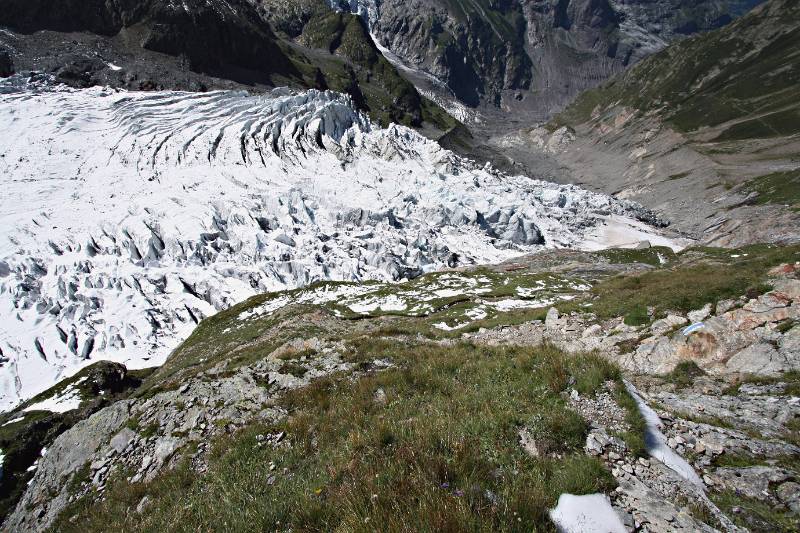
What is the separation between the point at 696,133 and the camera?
177 metres

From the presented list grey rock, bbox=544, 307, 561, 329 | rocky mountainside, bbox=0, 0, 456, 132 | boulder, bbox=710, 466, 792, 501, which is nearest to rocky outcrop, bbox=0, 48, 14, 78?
rocky mountainside, bbox=0, 0, 456, 132

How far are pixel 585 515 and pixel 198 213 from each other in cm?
7040

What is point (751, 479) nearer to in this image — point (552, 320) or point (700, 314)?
point (700, 314)

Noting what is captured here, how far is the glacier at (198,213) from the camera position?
45.9m

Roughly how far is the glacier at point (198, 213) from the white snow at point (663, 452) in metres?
46.0

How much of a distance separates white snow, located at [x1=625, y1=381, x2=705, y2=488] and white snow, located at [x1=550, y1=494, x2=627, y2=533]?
1.76 m

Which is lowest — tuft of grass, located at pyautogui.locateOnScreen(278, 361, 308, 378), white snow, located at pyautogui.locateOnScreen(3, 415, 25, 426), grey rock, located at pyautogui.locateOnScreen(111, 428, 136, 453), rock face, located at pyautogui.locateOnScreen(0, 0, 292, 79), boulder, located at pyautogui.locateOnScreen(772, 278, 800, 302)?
white snow, located at pyautogui.locateOnScreen(3, 415, 25, 426)

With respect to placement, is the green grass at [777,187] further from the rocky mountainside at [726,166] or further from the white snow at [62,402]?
the white snow at [62,402]

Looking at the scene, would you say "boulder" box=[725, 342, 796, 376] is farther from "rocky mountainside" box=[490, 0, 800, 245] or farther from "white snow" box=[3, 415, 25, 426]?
"rocky mountainside" box=[490, 0, 800, 245]

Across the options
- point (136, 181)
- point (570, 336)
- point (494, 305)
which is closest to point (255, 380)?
point (570, 336)

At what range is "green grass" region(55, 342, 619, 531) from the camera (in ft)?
12.9

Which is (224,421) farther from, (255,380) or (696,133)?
(696,133)

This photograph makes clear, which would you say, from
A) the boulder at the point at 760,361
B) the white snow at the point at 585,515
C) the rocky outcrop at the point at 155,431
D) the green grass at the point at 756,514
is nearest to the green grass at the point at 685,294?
the boulder at the point at 760,361

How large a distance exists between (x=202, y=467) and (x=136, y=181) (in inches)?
3283
